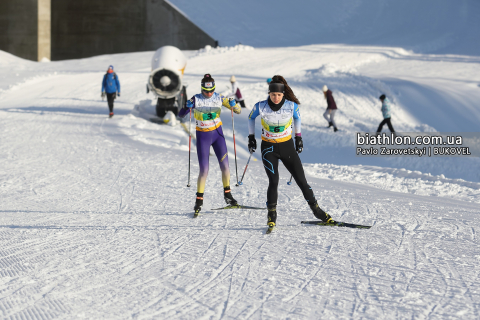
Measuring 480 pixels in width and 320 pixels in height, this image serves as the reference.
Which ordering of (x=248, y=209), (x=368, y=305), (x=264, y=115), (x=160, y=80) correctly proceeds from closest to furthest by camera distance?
(x=368, y=305), (x=264, y=115), (x=248, y=209), (x=160, y=80)

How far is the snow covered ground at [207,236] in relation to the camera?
3809 millimetres

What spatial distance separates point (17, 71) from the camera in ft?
Answer: 86.5

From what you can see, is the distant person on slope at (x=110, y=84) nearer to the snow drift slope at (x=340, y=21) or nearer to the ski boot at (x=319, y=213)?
the ski boot at (x=319, y=213)

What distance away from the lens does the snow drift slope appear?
106 feet

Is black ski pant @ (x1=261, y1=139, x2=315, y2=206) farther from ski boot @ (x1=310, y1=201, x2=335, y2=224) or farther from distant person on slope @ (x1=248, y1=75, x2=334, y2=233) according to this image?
ski boot @ (x1=310, y1=201, x2=335, y2=224)

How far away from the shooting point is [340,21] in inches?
1471

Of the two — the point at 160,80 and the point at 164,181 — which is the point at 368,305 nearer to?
the point at 164,181

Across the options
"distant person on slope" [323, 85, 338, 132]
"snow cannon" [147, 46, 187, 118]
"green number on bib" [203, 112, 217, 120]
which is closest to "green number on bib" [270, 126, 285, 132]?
"green number on bib" [203, 112, 217, 120]

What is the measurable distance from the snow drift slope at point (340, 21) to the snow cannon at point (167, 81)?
1821 centimetres

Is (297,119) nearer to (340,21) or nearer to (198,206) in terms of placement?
(198,206)

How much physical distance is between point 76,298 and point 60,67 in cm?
2671

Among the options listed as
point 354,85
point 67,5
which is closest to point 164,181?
point 354,85

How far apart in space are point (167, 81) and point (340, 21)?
2563cm

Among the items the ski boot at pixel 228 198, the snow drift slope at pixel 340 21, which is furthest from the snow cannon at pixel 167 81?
the snow drift slope at pixel 340 21
